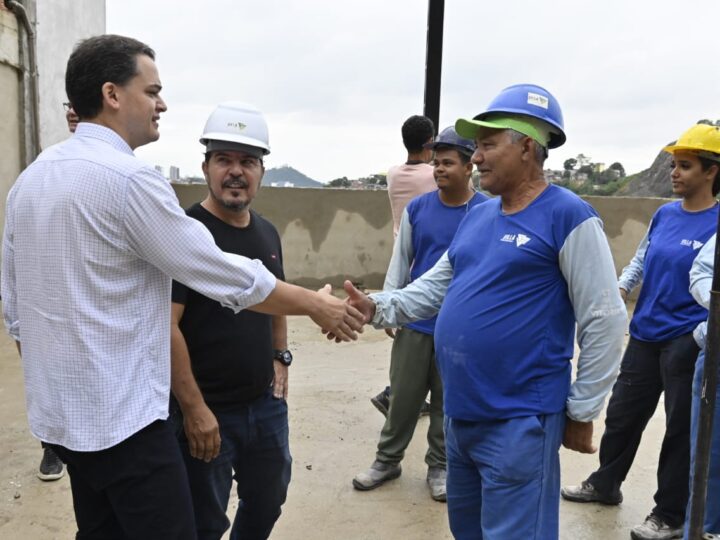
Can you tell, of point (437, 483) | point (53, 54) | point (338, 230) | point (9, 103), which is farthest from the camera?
point (53, 54)

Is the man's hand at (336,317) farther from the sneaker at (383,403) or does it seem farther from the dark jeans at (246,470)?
the sneaker at (383,403)

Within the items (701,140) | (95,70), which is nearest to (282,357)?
(95,70)

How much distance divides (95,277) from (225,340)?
0.70 metres

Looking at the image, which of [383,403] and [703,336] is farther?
[383,403]

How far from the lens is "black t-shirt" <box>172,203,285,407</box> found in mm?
2299

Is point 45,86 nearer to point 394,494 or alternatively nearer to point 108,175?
point 394,494

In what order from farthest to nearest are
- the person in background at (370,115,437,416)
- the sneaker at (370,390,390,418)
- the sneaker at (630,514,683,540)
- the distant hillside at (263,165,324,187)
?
the distant hillside at (263,165,324,187) → the sneaker at (370,390,390,418) → the person in background at (370,115,437,416) → the sneaker at (630,514,683,540)

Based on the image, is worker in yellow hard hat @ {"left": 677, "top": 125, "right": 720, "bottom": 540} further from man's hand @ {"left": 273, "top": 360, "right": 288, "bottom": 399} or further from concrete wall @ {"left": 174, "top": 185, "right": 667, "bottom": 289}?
concrete wall @ {"left": 174, "top": 185, "right": 667, "bottom": 289}

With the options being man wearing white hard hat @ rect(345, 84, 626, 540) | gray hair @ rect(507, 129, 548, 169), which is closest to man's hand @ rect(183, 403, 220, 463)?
man wearing white hard hat @ rect(345, 84, 626, 540)

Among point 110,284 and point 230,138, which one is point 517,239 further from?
point 110,284

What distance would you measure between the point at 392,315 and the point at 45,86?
8587 millimetres

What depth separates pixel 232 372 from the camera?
7.69 feet

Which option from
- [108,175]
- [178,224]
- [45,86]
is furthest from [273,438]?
[45,86]

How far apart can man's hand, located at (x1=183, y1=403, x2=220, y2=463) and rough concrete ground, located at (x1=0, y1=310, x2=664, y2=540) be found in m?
1.21
